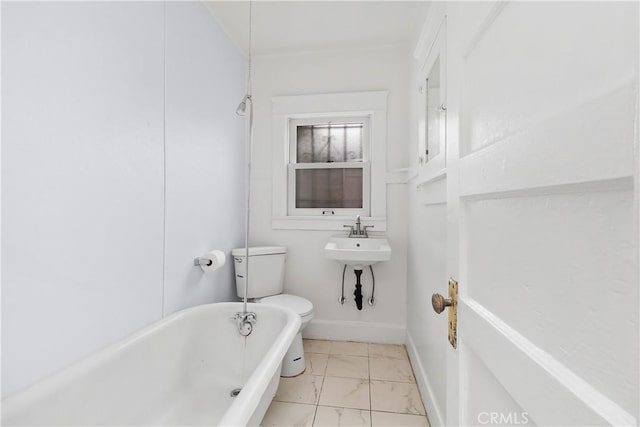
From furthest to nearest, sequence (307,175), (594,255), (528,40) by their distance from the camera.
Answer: (307,175)
(528,40)
(594,255)

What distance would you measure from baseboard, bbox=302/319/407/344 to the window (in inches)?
36.6

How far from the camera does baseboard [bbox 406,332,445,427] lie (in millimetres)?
1386

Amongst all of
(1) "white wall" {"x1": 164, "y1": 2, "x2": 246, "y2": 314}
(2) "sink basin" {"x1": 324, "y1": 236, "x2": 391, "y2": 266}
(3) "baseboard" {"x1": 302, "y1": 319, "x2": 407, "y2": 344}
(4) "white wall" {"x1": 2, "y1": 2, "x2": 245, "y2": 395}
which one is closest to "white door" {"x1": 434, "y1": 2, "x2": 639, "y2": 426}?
(4) "white wall" {"x1": 2, "y1": 2, "x2": 245, "y2": 395}

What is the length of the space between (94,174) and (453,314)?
1.33 metres

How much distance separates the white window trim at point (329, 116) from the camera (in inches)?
95.2

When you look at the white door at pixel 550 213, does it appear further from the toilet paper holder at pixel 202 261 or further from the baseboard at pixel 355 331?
the baseboard at pixel 355 331

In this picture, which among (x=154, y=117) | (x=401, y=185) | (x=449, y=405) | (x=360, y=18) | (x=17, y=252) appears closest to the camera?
(x=449, y=405)

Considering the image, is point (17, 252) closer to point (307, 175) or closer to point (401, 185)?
point (307, 175)

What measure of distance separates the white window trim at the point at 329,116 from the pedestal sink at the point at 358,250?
0.55 ft

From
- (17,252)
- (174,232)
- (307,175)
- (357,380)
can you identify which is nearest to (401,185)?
(307,175)

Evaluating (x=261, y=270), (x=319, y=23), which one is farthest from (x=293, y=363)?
(x=319, y=23)

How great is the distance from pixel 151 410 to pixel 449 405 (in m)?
1.21

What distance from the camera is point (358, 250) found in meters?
2.04

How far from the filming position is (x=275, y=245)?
2.54m
